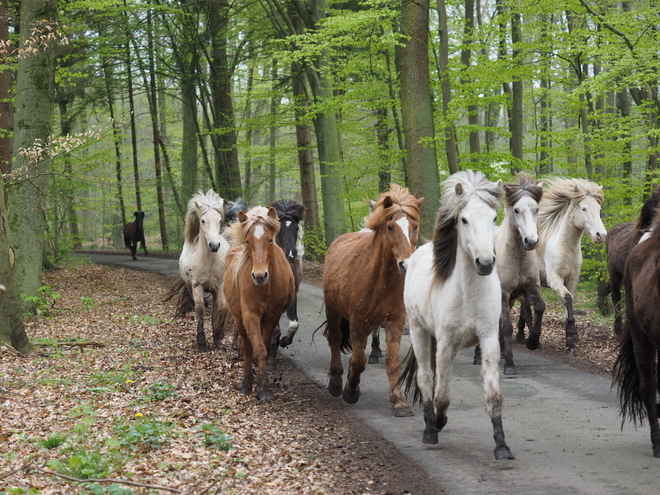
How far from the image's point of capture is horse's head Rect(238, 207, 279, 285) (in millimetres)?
7656

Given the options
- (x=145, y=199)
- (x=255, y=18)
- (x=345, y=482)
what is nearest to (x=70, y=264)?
(x=255, y=18)

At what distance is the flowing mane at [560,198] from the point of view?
1107cm

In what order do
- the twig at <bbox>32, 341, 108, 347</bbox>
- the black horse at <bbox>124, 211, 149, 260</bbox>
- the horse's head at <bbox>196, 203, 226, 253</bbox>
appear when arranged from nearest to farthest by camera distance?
the twig at <bbox>32, 341, 108, 347</bbox>, the horse's head at <bbox>196, 203, 226, 253</bbox>, the black horse at <bbox>124, 211, 149, 260</bbox>

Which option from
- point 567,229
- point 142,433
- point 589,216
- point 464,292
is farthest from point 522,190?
point 142,433

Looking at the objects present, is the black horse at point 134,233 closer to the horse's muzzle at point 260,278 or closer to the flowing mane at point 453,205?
the horse's muzzle at point 260,278

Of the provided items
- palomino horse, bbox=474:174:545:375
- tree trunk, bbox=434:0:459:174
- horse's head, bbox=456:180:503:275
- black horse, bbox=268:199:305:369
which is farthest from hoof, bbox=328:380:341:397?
tree trunk, bbox=434:0:459:174

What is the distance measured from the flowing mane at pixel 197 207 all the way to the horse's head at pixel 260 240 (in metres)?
3.05

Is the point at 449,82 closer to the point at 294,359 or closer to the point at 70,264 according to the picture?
the point at 294,359

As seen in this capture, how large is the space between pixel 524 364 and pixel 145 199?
34.0m

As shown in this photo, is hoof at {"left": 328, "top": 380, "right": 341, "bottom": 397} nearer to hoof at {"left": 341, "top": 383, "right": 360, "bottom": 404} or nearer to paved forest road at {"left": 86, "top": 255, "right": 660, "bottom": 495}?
paved forest road at {"left": 86, "top": 255, "right": 660, "bottom": 495}

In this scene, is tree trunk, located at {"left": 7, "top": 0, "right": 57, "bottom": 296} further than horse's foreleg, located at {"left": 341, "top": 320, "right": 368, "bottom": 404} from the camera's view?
Yes

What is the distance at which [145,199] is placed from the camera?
40.2 metres

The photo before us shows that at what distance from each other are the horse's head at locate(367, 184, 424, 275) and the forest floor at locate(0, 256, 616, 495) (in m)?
1.83

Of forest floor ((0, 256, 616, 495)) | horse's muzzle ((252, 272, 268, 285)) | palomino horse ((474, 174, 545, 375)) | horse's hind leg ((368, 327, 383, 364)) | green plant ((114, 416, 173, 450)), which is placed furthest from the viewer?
horse's hind leg ((368, 327, 383, 364))
